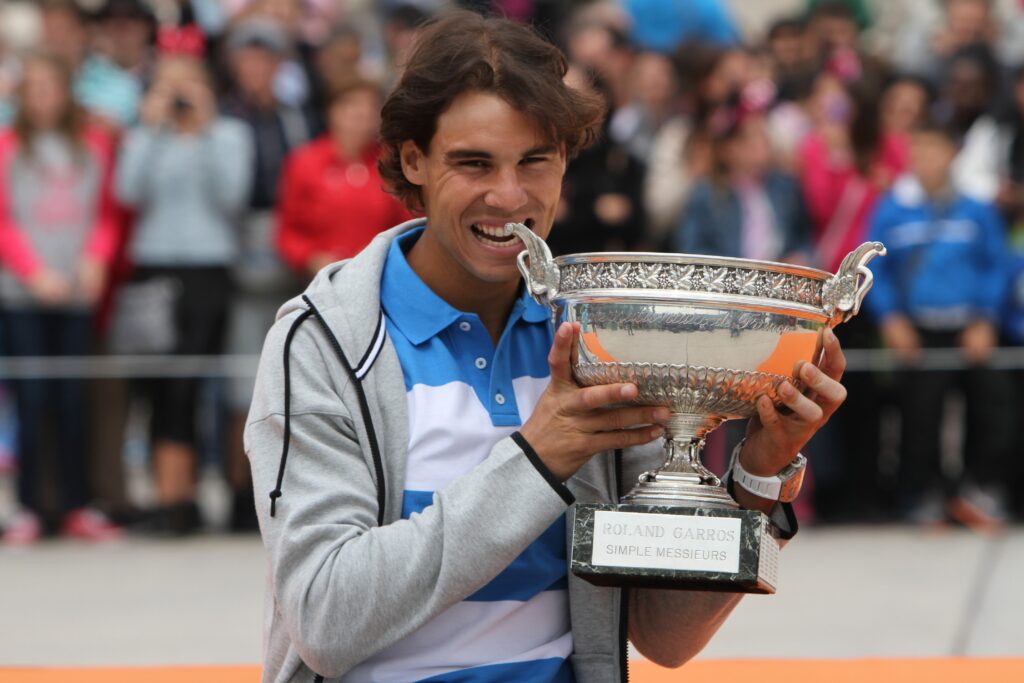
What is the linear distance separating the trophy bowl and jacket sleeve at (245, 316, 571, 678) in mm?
197

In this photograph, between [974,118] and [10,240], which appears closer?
[10,240]

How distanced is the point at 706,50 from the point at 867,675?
4.86 m

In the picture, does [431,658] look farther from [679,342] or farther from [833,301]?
[833,301]

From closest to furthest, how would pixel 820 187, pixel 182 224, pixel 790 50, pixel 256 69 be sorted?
pixel 182 224 → pixel 820 187 → pixel 256 69 → pixel 790 50

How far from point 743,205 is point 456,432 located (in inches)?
176

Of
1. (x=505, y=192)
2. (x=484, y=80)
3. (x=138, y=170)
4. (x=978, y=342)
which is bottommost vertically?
(x=978, y=342)

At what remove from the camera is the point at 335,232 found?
659 centimetres

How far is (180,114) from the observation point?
664 cm

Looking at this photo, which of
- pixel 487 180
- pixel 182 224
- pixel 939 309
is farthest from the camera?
pixel 939 309

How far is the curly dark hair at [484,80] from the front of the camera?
7.91 feet

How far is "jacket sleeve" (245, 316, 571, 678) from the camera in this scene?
2246mm

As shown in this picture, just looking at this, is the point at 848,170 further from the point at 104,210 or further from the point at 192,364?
the point at 104,210

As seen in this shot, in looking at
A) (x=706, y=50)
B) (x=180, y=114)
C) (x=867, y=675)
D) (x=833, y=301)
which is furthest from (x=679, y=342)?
(x=706, y=50)

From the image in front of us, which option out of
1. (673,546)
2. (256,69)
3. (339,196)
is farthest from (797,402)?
(256,69)
